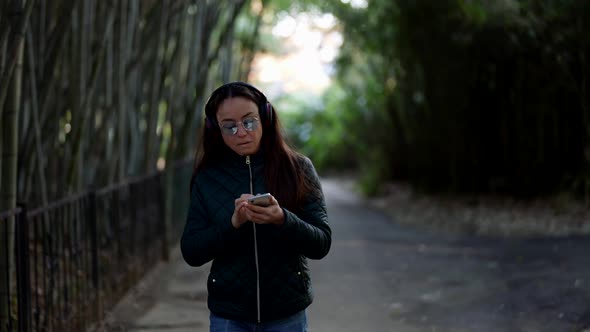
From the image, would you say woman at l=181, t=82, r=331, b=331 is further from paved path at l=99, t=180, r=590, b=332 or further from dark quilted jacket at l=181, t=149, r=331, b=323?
paved path at l=99, t=180, r=590, b=332

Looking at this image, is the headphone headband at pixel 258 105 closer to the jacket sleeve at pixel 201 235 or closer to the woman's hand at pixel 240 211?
the jacket sleeve at pixel 201 235

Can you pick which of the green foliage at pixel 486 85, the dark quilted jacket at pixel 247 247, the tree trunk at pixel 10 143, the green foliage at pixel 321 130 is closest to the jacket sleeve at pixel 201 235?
the dark quilted jacket at pixel 247 247

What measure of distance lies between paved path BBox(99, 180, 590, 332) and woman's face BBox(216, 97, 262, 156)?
2.72 m

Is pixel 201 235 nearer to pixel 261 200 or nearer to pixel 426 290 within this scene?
pixel 261 200

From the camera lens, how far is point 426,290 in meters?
6.17

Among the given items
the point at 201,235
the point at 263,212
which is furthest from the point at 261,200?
the point at 201,235

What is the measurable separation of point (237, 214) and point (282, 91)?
21918 millimetres

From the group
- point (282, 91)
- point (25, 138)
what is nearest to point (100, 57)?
point (25, 138)

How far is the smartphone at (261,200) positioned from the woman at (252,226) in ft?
0.46

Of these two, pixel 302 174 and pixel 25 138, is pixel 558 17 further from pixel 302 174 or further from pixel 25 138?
pixel 302 174

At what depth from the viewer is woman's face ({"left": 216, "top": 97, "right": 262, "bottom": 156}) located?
98.2 inches

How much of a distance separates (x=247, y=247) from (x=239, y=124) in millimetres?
377

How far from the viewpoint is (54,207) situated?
14.2ft

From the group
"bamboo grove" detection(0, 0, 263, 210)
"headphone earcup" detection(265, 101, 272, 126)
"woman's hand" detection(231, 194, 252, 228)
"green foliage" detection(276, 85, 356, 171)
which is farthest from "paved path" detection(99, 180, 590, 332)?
"green foliage" detection(276, 85, 356, 171)
